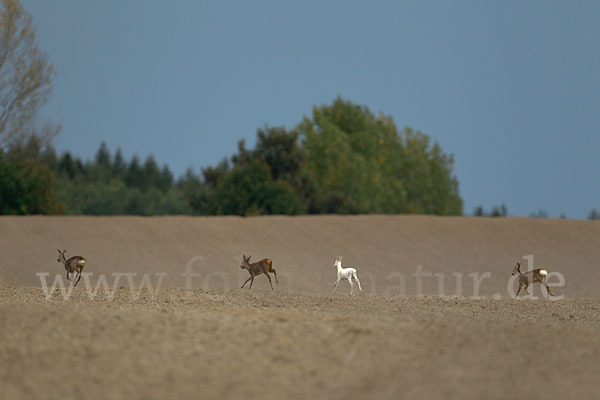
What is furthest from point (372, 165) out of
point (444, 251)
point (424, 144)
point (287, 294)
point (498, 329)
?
point (498, 329)

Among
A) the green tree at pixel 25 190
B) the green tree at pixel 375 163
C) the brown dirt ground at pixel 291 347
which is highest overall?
the green tree at pixel 375 163

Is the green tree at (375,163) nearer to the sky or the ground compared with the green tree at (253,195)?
nearer to the sky

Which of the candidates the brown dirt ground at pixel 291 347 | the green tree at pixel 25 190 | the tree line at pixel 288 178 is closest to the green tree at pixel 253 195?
the tree line at pixel 288 178

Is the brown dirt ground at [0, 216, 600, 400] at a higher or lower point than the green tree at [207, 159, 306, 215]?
lower

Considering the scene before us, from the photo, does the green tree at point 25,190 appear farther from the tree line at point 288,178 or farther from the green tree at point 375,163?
the green tree at point 375,163

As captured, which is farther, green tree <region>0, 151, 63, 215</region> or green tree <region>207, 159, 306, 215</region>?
green tree <region>207, 159, 306, 215</region>

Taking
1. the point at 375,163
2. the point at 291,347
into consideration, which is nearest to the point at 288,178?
the point at 375,163

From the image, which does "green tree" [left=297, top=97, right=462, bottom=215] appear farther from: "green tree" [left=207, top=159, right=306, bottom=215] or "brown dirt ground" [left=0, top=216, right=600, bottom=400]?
"brown dirt ground" [left=0, top=216, right=600, bottom=400]

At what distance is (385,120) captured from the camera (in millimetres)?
61406

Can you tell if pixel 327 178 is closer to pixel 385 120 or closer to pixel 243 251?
pixel 385 120

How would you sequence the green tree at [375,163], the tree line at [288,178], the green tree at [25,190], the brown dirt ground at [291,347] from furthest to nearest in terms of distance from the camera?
the green tree at [375,163] < the tree line at [288,178] < the green tree at [25,190] < the brown dirt ground at [291,347]

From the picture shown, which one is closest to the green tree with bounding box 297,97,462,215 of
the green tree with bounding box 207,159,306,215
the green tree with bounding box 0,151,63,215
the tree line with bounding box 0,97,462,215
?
the tree line with bounding box 0,97,462,215

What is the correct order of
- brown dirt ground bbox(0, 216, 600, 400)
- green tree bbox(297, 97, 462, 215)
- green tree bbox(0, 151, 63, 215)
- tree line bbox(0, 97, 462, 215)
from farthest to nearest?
green tree bbox(297, 97, 462, 215) → tree line bbox(0, 97, 462, 215) → green tree bbox(0, 151, 63, 215) → brown dirt ground bbox(0, 216, 600, 400)

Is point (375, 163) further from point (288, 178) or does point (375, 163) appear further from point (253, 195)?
point (253, 195)
